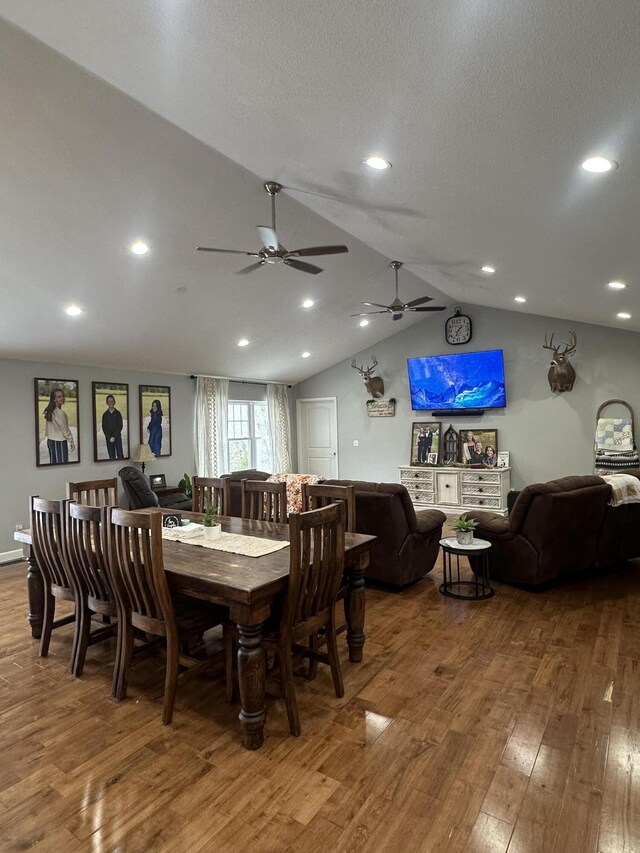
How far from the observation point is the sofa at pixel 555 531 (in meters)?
4.14

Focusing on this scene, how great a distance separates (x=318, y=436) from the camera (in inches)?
401

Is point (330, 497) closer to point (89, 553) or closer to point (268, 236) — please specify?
point (89, 553)

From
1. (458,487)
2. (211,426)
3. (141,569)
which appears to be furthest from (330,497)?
(211,426)

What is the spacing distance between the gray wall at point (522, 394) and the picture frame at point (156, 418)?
11.9 feet

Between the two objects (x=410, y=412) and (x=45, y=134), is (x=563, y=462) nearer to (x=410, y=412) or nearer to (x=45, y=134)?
(x=410, y=412)

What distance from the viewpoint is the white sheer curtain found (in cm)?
964

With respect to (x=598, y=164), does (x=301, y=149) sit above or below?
above

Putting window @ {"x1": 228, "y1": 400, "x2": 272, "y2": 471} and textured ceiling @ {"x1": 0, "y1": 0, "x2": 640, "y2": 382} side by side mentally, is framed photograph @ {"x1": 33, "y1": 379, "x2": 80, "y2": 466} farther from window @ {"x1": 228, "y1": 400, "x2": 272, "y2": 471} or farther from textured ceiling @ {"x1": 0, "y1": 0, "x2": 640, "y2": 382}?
window @ {"x1": 228, "y1": 400, "x2": 272, "y2": 471}

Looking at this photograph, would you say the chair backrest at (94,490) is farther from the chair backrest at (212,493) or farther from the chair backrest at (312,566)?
the chair backrest at (312,566)

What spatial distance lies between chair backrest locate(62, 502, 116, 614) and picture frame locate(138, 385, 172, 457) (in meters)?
4.50

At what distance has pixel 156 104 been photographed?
9.41 feet

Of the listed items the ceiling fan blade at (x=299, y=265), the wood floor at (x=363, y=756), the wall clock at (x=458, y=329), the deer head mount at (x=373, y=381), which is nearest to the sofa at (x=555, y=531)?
the wood floor at (x=363, y=756)

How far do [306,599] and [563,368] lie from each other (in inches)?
245

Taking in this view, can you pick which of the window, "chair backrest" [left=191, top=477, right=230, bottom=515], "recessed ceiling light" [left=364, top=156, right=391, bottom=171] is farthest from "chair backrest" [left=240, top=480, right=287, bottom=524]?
the window
